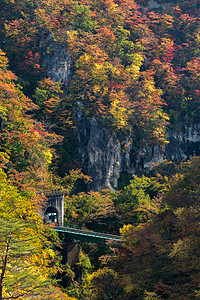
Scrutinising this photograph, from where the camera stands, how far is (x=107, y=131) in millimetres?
38469

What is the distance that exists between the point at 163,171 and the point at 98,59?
592 inches

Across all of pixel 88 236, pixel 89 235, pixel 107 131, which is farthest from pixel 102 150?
pixel 89 235

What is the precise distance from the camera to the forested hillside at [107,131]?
19025 mm

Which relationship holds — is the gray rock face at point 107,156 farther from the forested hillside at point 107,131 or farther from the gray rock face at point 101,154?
the forested hillside at point 107,131

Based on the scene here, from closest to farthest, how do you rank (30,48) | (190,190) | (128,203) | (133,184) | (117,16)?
(190,190) < (128,203) < (133,184) < (30,48) < (117,16)

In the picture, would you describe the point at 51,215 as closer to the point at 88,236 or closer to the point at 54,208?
the point at 54,208

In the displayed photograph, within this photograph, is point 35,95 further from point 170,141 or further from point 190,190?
point 190,190

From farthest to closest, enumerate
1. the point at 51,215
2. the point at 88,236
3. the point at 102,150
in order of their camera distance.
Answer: the point at 102,150 < the point at 51,215 < the point at 88,236

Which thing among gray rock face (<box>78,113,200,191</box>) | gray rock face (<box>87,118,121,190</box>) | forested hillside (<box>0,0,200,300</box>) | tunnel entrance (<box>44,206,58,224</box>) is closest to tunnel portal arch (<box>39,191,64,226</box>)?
Answer: tunnel entrance (<box>44,206,58,224</box>)

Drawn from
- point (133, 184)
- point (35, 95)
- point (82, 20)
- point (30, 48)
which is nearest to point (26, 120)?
point (35, 95)

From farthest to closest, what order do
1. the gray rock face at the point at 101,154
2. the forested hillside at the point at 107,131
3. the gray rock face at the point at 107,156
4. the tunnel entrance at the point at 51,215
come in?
the gray rock face at the point at 107,156, the gray rock face at the point at 101,154, the tunnel entrance at the point at 51,215, the forested hillside at the point at 107,131

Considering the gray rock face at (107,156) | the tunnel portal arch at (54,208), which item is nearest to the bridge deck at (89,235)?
the tunnel portal arch at (54,208)

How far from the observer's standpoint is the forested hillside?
1903 cm

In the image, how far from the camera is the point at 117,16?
47156 millimetres
